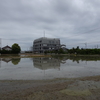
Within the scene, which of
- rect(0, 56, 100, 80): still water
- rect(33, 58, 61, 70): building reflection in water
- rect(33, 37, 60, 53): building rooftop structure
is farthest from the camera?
rect(33, 37, 60, 53): building rooftop structure

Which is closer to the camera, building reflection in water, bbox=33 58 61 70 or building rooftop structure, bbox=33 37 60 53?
building reflection in water, bbox=33 58 61 70

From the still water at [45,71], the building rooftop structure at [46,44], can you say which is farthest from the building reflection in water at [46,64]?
the building rooftop structure at [46,44]

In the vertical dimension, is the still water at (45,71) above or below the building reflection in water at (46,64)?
below

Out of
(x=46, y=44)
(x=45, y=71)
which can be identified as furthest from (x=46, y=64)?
(x=46, y=44)

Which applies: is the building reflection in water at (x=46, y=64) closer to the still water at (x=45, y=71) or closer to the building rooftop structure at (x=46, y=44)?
the still water at (x=45, y=71)

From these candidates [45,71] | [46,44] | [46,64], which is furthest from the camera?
[46,44]

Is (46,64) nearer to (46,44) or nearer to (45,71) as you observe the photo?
(45,71)

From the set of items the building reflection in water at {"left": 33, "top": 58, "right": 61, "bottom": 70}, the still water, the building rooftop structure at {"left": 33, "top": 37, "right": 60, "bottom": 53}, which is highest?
the building rooftop structure at {"left": 33, "top": 37, "right": 60, "bottom": 53}

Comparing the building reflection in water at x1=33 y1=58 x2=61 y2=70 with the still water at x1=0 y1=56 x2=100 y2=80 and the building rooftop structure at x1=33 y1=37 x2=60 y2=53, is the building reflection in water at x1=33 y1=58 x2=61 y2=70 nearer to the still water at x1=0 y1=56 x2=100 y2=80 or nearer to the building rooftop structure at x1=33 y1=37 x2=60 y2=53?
the still water at x1=0 y1=56 x2=100 y2=80

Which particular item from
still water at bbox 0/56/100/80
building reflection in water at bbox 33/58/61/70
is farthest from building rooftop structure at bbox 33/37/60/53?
still water at bbox 0/56/100/80

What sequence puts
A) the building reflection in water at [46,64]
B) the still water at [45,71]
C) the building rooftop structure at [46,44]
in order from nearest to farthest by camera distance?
the still water at [45,71] → the building reflection in water at [46,64] → the building rooftop structure at [46,44]

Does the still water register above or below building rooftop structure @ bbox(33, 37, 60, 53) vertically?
below

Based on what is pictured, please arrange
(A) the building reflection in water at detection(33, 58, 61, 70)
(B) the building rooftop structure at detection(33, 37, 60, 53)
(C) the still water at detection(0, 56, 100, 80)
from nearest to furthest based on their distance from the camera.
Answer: (C) the still water at detection(0, 56, 100, 80)
(A) the building reflection in water at detection(33, 58, 61, 70)
(B) the building rooftop structure at detection(33, 37, 60, 53)

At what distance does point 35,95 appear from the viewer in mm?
4242
